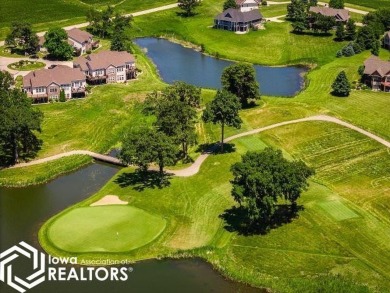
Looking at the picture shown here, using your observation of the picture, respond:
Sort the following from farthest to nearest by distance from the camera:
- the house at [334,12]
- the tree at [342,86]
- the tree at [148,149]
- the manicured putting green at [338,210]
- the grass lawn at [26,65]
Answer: the house at [334,12], the grass lawn at [26,65], the tree at [342,86], the tree at [148,149], the manicured putting green at [338,210]

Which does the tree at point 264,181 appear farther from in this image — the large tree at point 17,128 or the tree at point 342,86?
the tree at point 342,86

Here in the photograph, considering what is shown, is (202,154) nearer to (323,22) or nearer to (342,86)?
(342,86)

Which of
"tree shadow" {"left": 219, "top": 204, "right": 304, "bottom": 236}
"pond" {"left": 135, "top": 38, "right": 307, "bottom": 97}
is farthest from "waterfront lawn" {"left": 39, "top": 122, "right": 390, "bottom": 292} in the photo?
"pond" {"left": 135, "top": 38, "right": 307, "bottom": 97}

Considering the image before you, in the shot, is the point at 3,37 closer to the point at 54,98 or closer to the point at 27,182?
the point at 54,98

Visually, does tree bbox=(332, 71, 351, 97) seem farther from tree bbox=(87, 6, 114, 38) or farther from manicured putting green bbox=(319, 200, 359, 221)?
tree bbox=(87, 6, 114, 38)

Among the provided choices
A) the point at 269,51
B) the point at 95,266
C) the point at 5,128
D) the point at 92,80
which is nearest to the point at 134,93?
the point at 92,80

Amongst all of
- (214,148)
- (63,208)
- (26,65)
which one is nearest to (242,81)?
(214,148)

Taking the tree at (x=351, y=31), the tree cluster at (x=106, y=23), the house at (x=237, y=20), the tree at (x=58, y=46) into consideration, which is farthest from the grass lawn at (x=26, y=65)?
the tree at (x=351, y=31)
